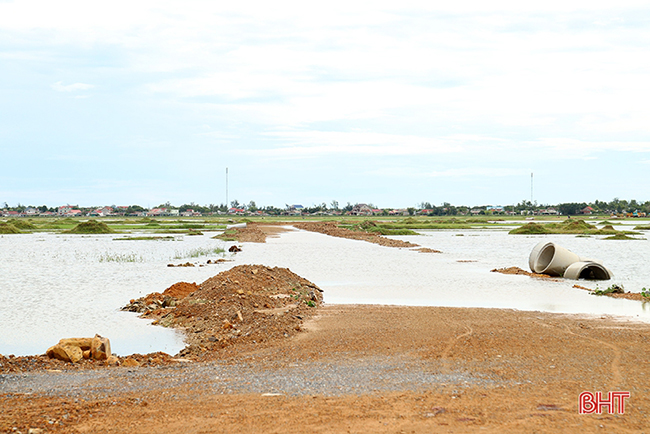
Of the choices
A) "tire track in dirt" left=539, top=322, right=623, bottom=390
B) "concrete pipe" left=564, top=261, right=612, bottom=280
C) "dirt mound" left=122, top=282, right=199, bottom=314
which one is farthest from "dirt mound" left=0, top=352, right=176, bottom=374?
"concrete pipe" left=564, top=261, right=612, bottom=280

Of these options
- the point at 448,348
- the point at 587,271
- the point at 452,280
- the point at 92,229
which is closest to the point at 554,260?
the point at 587,271

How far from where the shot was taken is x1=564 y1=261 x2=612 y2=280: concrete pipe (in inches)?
947

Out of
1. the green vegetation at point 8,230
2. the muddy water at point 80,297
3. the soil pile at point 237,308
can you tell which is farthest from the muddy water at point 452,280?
the green vegetation at point 8,230

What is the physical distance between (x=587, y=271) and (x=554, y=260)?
57.4 inches

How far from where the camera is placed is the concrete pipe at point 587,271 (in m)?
24.1

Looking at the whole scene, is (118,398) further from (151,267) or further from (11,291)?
(151,267)

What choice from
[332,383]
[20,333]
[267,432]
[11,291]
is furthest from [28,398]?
[11,291]

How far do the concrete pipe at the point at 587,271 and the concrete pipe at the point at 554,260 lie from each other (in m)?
0.43

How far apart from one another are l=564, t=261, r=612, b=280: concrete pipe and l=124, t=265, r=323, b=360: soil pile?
11994 millimetres

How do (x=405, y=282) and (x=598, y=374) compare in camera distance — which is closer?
(x=598, y=374)

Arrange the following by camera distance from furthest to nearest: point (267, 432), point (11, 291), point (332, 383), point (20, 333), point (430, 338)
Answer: point (11, 291) < point (20, 333) < point (430, 338) < point (332, 383) < point (267, 432)

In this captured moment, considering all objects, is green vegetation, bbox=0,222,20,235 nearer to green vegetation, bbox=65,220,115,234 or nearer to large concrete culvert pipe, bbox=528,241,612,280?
green vegetation, bbox=65,220,115,234

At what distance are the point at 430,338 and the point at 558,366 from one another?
292 centimetres

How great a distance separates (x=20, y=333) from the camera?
44.4 feet
